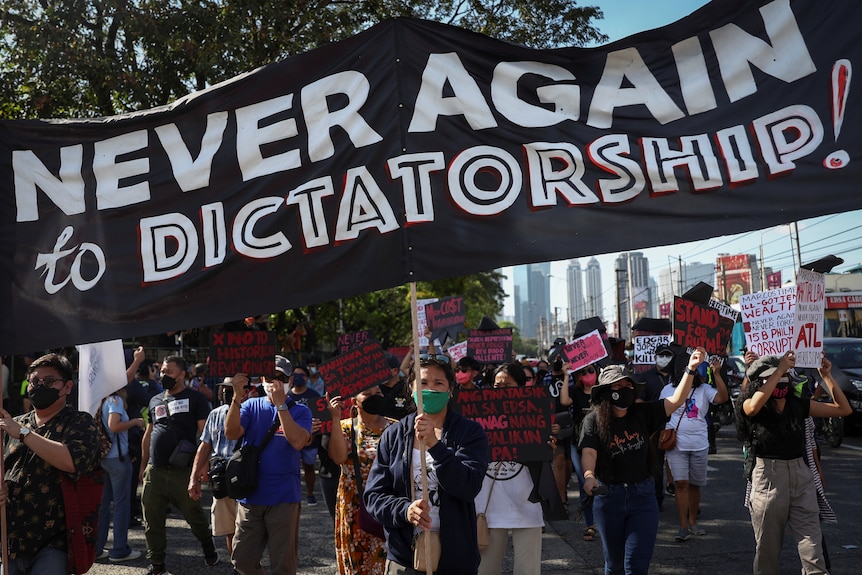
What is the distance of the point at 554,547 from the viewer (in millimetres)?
8797

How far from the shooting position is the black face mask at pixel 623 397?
6.04 meters

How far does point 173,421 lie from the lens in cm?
823

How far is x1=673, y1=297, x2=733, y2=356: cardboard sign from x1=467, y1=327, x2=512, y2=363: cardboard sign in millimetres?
6993

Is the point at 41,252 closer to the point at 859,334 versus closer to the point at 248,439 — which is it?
the point at 248,439

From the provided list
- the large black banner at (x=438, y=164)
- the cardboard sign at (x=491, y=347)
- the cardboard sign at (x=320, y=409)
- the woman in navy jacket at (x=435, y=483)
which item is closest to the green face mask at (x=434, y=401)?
the woman in navy jacket at (x=435, y=483)

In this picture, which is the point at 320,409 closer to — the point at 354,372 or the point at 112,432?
the point at 354,372

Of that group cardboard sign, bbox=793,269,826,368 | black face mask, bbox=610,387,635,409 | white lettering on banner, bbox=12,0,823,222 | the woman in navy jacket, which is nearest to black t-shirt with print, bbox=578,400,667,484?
black face mask, bbox=610,387,635,409

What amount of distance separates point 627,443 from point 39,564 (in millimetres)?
3811

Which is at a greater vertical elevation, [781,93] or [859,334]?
[781,93]

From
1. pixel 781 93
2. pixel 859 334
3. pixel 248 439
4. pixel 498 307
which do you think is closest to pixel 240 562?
pixel 248 439

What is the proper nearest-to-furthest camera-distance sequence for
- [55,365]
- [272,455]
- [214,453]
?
[55,365]
[272,455]
[214,453]

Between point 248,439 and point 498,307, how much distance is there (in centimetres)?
6019

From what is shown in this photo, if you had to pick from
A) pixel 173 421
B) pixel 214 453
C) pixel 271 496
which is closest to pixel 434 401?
pixel 271 496

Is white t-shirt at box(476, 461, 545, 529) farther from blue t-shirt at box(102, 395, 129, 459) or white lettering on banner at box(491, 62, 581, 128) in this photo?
blue t-shirt at box(102, 395, 129, 459)
